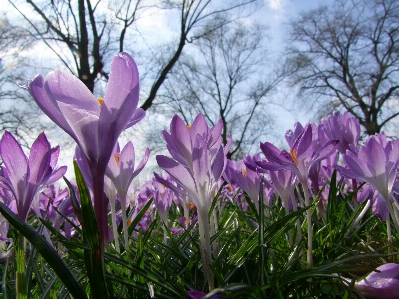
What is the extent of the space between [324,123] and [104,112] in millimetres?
1034

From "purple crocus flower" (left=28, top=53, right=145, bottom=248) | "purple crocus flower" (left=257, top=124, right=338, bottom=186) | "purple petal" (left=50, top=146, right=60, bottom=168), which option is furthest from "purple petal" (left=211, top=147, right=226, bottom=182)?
"purple petal" (left=50, top=146, right=60, bottom=168)

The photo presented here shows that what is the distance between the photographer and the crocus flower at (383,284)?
2.08 ft

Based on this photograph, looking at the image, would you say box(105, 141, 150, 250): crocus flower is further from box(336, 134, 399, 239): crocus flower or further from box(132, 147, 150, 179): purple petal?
box(336, 134, 399, 239): crocus flower

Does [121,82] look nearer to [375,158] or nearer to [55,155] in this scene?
[55,155]

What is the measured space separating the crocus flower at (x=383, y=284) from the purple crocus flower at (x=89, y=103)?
0.47m

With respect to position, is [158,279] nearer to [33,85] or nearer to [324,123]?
[33,85]

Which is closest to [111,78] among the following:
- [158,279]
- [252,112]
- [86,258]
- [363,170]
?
[86,258]

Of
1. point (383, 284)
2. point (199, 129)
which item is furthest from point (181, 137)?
point (383, 284)

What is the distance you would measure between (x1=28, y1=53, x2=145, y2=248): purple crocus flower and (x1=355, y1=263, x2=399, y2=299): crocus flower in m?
0.47

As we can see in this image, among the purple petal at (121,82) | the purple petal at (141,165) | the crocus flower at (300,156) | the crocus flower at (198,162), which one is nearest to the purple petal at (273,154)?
the crocus flower at (300,156)

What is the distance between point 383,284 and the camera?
64 centimetres

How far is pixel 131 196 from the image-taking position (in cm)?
143

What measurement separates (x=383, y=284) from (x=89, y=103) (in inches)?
22.4

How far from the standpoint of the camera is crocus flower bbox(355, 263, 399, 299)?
0.63 meters
